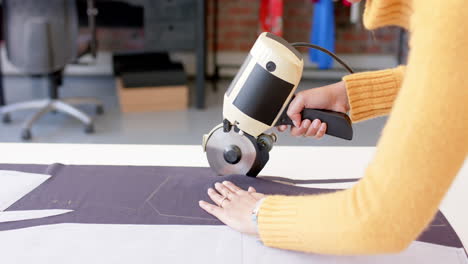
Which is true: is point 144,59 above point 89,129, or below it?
above

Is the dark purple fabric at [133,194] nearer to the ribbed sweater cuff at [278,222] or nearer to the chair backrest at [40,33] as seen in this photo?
the ribbed sweater cuff at [278,222]

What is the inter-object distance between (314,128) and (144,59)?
2709 mm

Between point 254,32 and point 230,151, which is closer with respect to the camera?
point 230,151

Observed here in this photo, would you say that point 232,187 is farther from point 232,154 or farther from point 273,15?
point 273,15

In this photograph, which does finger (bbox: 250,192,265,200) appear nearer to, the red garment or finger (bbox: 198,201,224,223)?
finger (bbox: 198,201,224,223)

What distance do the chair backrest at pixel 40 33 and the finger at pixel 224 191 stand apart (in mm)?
1929

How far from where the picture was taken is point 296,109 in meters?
0.93

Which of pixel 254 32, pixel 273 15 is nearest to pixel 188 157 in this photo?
pixel 273 15

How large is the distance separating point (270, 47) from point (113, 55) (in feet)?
10.1

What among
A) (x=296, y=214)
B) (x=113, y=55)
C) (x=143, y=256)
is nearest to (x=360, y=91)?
(x=296, y=214)

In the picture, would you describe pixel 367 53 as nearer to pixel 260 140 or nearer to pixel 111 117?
pixel 111 117

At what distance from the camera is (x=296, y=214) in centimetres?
69

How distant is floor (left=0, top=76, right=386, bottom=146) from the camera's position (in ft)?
8.52

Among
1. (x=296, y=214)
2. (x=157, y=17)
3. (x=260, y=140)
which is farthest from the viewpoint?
(x=157, y=17)
